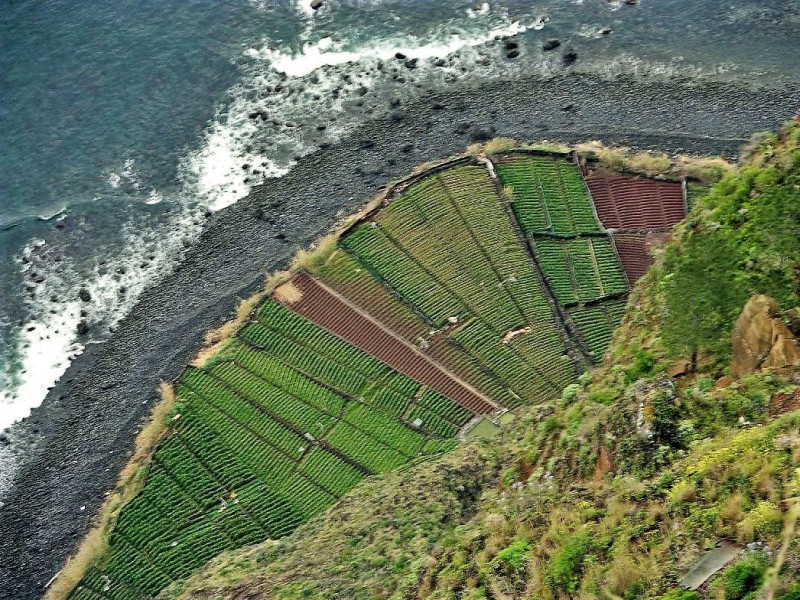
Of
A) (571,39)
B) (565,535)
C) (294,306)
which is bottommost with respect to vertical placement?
(294,306)

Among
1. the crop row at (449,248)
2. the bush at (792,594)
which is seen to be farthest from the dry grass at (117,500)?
the bush at (792,594)

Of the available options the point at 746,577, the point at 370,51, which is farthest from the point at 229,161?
the point at 746,577

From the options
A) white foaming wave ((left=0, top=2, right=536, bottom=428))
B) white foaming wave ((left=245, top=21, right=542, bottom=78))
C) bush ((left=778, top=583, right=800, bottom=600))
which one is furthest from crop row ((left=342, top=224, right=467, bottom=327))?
bush ((left=778, top=583, right=800, bottom=600))

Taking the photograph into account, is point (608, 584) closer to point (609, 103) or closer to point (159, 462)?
point (159, 462)

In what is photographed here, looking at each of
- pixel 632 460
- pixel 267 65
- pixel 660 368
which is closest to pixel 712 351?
pixel 660 368

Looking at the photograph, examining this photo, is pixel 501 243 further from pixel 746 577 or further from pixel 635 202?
pixel 746 577

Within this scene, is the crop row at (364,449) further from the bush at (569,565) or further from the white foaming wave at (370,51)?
the white foaming wave at (370,51)

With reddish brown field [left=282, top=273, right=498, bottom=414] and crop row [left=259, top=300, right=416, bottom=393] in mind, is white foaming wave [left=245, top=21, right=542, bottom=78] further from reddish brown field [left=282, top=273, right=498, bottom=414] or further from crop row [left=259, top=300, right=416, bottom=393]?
crop row [left=259, top=300, right=416, bottom=393]
